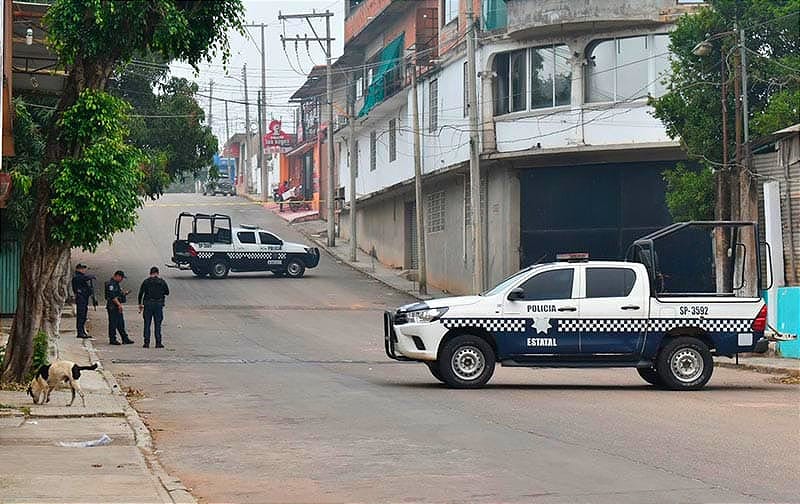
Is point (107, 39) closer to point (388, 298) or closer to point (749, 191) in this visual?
point (749, 191)

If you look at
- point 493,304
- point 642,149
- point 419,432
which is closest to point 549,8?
point 642,149

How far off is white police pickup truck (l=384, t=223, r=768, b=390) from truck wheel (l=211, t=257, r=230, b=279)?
28680 millimetres

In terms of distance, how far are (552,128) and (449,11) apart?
924 centimetres

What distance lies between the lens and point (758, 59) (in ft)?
88.8

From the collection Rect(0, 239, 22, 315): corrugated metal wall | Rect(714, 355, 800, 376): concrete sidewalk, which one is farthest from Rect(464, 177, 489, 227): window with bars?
Rect(714, 355, 800, 376): concrete sidewalk

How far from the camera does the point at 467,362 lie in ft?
59.5

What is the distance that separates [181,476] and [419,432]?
3343mm

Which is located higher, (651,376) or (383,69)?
(383,69)

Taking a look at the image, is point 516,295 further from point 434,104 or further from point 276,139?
point 276,139

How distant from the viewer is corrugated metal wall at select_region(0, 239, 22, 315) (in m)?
32.8

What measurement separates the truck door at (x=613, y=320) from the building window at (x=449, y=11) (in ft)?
87.4

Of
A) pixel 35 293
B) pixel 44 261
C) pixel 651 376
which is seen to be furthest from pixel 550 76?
pixel 35 293

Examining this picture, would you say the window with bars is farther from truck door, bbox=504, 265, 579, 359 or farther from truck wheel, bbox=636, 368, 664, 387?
truck door, bbox=504, 265, 579, 359

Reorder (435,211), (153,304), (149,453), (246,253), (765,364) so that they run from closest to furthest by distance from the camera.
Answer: (149,453)
(765,364)
(153,304)
(246,253)
(435,211)
